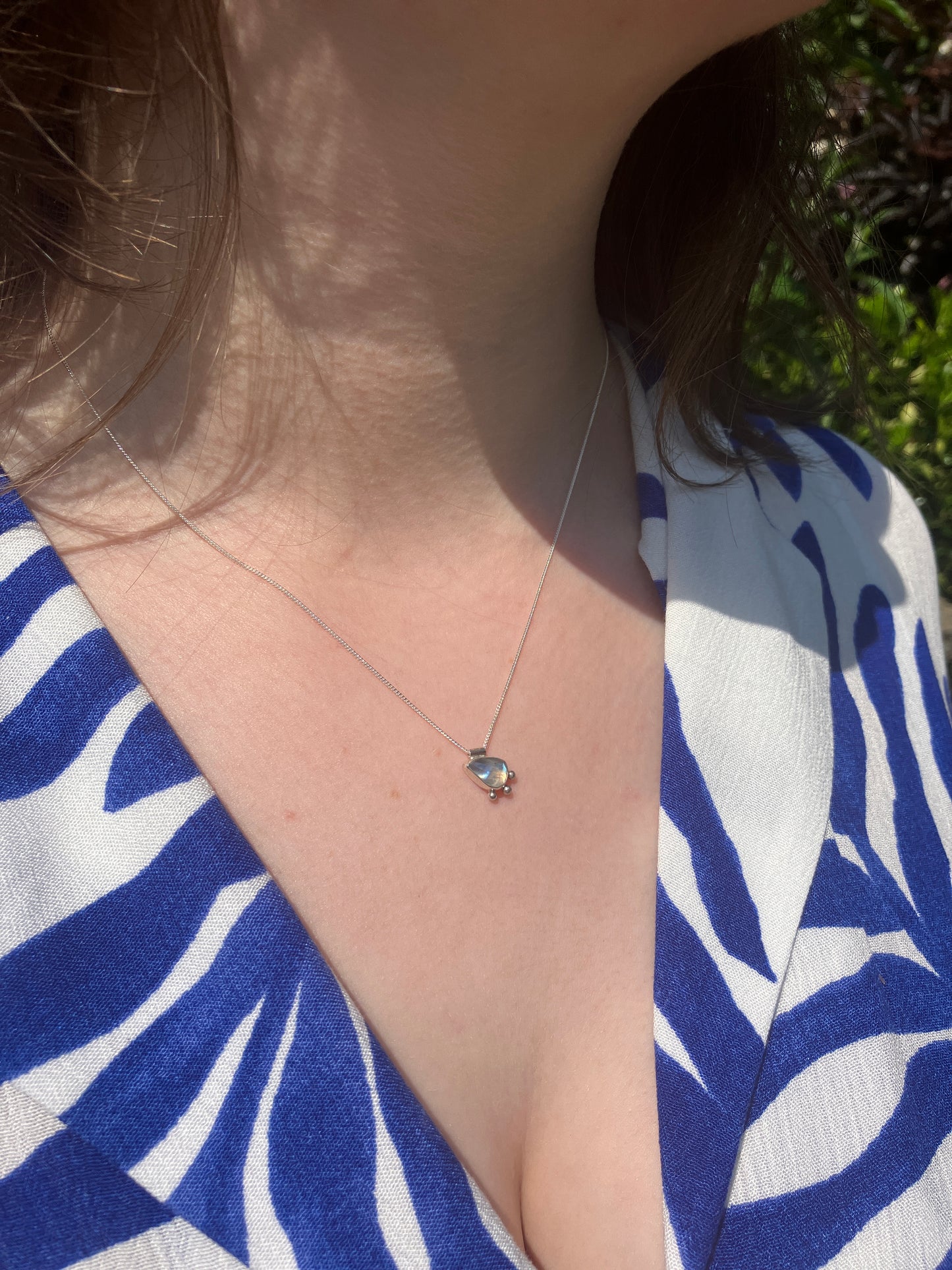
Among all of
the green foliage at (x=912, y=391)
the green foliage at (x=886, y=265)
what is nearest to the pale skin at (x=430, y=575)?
the green foliage at (x=886, y=265)

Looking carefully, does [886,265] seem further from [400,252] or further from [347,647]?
[347,647]

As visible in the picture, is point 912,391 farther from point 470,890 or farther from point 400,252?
point 470,890

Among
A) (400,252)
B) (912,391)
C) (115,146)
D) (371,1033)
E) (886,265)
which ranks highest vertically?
(115,146)

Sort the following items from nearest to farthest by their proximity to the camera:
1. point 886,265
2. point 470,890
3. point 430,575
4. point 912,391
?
point 470,890, point 430,575, point 886,265, point 912,391

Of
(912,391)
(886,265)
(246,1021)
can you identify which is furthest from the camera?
(912,391)

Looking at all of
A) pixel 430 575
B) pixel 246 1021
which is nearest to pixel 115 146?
pixel 430 575

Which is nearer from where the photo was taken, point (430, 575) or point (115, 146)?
point (115, 146)

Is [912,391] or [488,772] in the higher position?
[912,391]
